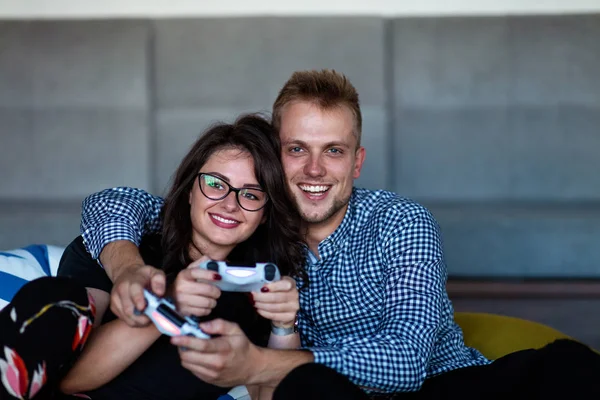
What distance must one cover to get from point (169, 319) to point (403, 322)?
1.61 feet

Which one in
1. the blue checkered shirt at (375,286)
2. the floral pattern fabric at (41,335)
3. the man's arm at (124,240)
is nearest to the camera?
the floral pattern fabric at (41,335)

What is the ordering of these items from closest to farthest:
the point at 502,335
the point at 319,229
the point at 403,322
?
the point at 403,322 → the point at 319,229 → the point at 502,335

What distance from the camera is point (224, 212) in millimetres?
1600

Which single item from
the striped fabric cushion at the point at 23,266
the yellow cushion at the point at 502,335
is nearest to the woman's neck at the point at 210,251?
the striped fabric cushion at the point at 23,266

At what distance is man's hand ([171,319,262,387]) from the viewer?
1222 millimetres

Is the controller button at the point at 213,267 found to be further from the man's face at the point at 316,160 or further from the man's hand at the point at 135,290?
the man's face at the point at 316,160

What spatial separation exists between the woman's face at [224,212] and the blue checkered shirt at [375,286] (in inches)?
6.0

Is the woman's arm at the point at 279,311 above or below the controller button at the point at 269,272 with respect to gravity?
below

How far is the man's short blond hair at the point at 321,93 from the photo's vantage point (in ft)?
5.79

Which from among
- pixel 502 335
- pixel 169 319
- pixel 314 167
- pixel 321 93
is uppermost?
pixel 321 93

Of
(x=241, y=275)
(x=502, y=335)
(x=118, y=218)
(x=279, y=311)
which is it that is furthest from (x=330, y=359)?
(x=502, y=335)

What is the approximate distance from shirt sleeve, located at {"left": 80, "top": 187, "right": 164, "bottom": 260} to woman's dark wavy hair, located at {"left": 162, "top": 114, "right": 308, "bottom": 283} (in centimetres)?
6

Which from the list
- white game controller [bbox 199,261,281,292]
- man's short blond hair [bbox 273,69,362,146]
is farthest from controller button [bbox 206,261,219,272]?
man's short blond hair [bbox 273,69,362,146]

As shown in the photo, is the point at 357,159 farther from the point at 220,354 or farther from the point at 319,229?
the point at 220,354
